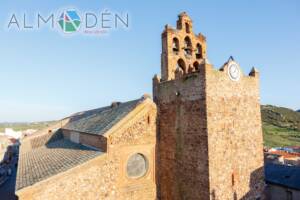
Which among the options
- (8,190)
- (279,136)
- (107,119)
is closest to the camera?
(107,119)

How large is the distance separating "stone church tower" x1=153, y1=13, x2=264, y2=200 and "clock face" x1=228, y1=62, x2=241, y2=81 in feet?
0.09

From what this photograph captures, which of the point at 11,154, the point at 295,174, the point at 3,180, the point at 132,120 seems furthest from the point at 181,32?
the point at 11,154

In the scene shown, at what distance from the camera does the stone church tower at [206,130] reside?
1179 centimetres

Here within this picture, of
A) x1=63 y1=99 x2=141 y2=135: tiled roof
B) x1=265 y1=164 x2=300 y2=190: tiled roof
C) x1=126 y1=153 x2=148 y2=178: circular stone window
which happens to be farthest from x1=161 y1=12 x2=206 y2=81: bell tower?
x1=265 y1=164 x2=300 y2=190: tiled roof

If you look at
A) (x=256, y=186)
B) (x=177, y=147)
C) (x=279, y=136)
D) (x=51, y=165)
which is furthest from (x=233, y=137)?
(x=279, y=136)

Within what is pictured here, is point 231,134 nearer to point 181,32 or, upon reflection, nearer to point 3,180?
point 181,32

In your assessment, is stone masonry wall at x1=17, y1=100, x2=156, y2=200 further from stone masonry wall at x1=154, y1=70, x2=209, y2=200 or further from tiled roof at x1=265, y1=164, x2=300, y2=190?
tiled roof at x1=265, y1=164, x2=300, y2=190

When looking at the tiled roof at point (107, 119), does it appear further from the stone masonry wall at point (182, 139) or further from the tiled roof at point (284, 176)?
the tiled roof at point (284, 176)

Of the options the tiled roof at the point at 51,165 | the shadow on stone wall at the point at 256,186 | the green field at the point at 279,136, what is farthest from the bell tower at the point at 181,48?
the green field at the point at 279,136

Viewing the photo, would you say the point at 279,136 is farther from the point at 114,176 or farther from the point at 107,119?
the point at 114,176

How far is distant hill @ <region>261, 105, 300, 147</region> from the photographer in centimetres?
8638

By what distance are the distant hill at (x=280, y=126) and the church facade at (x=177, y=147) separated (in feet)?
249

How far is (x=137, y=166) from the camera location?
1369 centimetres

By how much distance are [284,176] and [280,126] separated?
9979 centimetres
